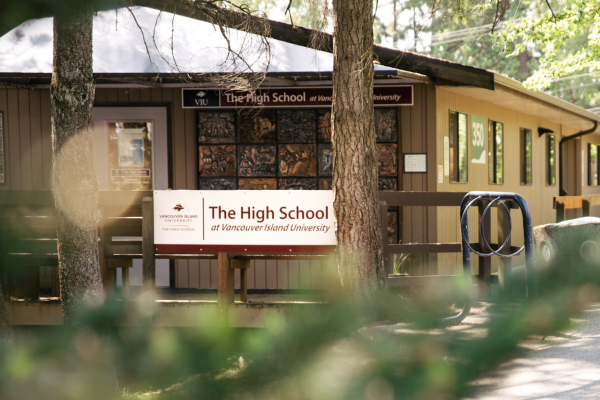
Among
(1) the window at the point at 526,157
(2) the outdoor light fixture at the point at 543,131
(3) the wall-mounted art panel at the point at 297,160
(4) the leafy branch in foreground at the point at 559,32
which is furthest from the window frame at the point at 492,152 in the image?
(3) the wall-mounted art panel at the point at 297,160

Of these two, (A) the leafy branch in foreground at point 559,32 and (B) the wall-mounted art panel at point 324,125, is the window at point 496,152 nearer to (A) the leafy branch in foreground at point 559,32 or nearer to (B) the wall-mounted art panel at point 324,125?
(A) the leafy branch in foreground at point 559,32

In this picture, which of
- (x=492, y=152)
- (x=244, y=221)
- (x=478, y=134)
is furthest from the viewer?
(x=492, y=152)

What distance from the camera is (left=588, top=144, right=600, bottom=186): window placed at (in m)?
21.8

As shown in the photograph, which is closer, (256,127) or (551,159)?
(256,127)

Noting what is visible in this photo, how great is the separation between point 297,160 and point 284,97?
2.99 ft

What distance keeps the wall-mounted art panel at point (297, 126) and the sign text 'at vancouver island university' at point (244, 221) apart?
2704 millimetres

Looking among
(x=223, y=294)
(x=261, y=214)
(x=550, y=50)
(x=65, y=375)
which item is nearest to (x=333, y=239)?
(x=261, y=214)

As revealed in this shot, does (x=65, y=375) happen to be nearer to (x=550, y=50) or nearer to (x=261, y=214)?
(x=261, y=214)

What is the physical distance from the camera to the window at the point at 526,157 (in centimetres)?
1506

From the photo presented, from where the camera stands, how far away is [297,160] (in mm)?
10266

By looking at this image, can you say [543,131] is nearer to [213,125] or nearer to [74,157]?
[213,125]

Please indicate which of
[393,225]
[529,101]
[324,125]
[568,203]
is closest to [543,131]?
[568,203]

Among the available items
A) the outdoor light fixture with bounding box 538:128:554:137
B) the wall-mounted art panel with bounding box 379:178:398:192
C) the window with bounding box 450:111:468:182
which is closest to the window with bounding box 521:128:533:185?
the outdoor light fixture with bounding box 538:128:554:137

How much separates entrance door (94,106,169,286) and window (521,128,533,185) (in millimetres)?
8009
